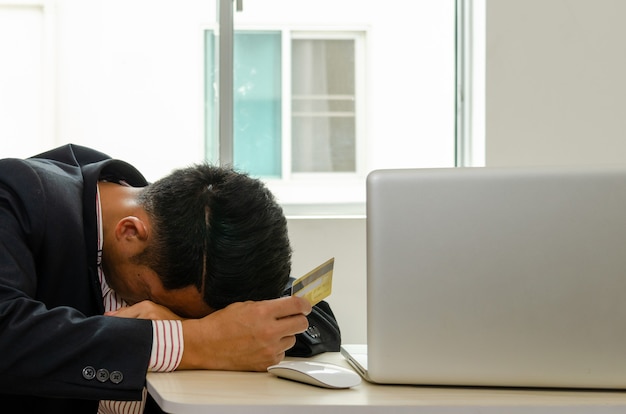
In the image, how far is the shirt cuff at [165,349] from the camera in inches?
36.1

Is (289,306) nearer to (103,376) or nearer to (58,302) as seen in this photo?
(103,376)

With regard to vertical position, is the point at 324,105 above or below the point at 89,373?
above

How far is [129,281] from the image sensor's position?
3.86 ft

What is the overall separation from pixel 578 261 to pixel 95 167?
0.83 m

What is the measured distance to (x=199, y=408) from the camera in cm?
73

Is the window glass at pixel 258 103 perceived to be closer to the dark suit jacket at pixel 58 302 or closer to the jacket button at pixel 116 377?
the dark suit jacket at pixel 58 302

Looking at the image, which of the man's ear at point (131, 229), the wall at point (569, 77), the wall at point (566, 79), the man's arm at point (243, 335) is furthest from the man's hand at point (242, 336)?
the wall at point (569, 77)

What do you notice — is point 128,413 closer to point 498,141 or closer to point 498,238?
point 498,238

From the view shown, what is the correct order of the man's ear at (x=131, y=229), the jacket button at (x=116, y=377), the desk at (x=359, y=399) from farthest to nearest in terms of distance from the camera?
the man's ear at (x=131, y=229) < the jacket button at (x=116, y=377) < the desk at (x=359, y=399)

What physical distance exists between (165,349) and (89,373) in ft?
0.31

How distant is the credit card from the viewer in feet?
3.22

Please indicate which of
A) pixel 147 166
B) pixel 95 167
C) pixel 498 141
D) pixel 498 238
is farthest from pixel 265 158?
pixel 498 238

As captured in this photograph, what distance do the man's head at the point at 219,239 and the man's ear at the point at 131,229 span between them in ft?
0.07

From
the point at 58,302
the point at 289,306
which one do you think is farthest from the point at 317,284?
the point at 58,302
